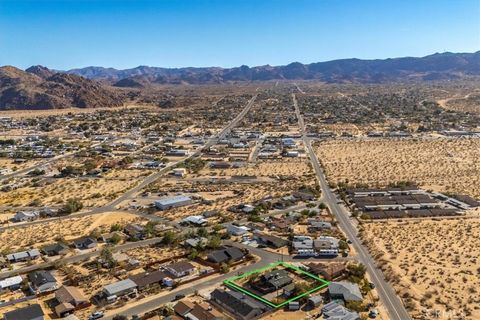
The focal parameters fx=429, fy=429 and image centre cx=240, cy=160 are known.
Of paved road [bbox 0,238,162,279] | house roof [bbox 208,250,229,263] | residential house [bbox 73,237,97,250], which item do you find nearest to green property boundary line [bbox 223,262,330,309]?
house roof [bbox 208,250,229,263]

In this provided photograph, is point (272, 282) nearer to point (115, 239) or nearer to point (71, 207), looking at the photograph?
point (115, 239)

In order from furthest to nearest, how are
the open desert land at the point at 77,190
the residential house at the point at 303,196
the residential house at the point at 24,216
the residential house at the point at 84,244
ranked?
the open desert land at the point at 77,190 → the residential house at the point at 303,196 → the residential house at the point at 24,216 → the residential house at the point at 84,244

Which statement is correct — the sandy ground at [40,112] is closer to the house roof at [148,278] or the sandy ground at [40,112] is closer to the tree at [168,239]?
the tree at [168,239]

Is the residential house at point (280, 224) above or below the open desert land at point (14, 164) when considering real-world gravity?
below

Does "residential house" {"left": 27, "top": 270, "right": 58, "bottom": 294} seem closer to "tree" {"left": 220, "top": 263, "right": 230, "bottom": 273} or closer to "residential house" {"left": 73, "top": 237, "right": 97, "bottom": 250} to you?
"residential house" {"left": 73, "top": 237, "right": 97, "bottom": 250}

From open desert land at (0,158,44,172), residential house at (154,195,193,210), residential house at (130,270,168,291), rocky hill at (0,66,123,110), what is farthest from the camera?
rocky hill at (0,66,123,110)

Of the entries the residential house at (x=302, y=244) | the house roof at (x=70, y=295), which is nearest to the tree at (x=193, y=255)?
the residential house at (x=302, y=244)

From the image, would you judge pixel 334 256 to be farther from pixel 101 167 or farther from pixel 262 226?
pixel 101 167
